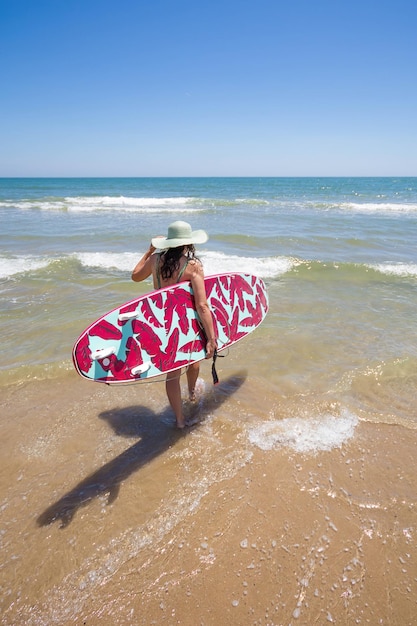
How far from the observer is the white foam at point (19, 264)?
821 centimetres

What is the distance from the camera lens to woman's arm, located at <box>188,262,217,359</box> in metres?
2.87

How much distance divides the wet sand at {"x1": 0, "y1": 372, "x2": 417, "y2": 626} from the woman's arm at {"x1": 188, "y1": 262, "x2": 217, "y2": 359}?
0.80 m

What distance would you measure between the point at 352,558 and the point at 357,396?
1.84 m

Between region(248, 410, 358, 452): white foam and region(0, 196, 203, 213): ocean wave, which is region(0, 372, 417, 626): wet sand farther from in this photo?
region(0, 196, 203, 213): ocean wave

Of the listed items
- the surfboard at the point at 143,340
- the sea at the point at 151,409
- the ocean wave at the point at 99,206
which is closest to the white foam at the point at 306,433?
the sea at the point at 151,409

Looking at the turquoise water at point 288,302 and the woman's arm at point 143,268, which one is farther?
the turquoise water at point 288,302

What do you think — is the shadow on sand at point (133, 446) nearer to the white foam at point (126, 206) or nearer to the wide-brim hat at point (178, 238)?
the wide-brim hat at point (178, 238)

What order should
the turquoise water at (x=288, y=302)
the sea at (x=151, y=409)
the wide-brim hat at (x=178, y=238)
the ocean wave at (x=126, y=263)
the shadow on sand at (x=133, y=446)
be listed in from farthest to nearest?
the ocean wave at (x=126, y=263), the turquoise water at (x=288, y=302), the wide-brim hat at (x=178, y=238), the shadow on sand at (x=133, y=446), the sea at (x=151, y=409)

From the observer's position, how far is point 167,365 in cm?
318

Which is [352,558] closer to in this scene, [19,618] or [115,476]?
[115,476]

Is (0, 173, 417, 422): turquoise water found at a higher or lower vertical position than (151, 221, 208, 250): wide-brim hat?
lower

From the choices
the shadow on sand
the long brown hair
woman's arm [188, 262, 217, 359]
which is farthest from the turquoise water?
the long brown hair

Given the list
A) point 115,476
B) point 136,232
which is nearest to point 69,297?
point 115,476

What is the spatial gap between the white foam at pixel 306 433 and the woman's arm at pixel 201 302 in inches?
34.1
